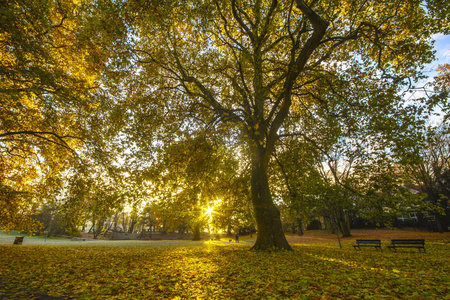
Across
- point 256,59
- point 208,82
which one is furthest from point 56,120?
point 256,59

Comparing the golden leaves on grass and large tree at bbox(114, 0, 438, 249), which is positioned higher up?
large tree at bbox(114, 0, 438, 249)

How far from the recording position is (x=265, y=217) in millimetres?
11039

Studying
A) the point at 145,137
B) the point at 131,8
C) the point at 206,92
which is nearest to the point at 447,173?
the point at 206,92

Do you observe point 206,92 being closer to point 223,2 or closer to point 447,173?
point 223,2

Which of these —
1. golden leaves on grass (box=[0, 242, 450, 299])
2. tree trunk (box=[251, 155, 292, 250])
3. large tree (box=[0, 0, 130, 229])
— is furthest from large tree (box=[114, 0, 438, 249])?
golden leaves on grass (box=[0, 242, 450, 299])

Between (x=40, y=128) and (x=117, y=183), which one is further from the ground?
(x=40, y=128)

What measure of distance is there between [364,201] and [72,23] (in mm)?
19821

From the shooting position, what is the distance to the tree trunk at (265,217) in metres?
10.8

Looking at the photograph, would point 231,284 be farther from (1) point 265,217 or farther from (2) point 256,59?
(2) point 256,59

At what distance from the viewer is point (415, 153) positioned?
8047 mm

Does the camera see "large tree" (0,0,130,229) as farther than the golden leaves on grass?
Yes

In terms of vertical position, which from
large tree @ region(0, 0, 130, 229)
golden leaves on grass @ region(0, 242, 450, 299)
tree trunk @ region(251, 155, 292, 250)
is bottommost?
golden leaves on grass @ region(0, 242, 450, 299)

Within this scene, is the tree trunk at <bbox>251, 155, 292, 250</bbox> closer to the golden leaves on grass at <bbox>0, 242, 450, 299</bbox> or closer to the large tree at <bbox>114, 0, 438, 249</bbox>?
the large tree at <bbox>114, 0, 438, 249</bbox>

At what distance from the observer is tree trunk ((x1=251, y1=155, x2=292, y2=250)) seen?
10.8 meters
